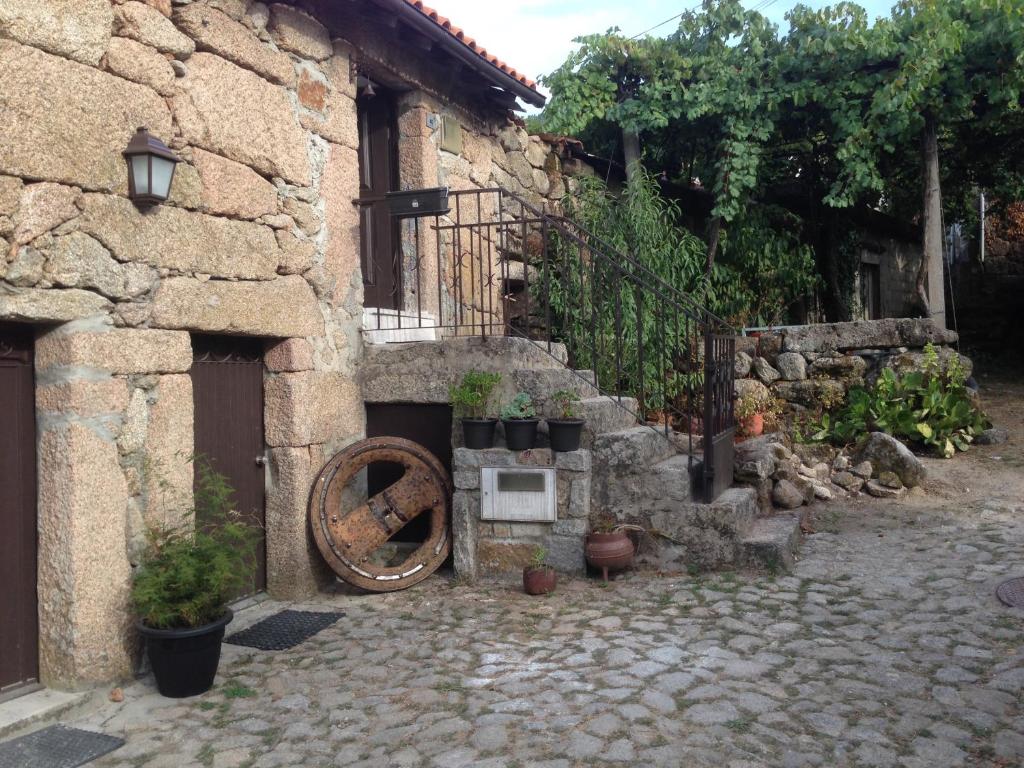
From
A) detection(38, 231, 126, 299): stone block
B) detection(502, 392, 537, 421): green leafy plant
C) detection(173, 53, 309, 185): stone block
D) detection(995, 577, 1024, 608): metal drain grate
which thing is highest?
detection(173, 53, 309, 185): stone block

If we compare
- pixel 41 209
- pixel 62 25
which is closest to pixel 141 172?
pixel 41 209

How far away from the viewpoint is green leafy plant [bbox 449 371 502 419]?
16.6ft

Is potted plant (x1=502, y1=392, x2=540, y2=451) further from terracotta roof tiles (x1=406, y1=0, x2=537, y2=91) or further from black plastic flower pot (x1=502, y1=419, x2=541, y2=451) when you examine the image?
terracotta roof tiles (x1=406, y1=0, x2=537, y2=91)

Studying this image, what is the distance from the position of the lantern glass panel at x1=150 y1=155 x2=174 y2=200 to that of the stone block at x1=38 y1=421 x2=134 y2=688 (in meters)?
1.05

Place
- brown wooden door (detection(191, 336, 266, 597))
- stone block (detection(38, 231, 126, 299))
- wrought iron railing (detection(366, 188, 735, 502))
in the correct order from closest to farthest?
1. stone block (detection(38, 231, 126, 299))
2. brown wooden door (detection(191, 336, 266, 597))
3. wrought iron railing (detection(366, 188, 735, 502))

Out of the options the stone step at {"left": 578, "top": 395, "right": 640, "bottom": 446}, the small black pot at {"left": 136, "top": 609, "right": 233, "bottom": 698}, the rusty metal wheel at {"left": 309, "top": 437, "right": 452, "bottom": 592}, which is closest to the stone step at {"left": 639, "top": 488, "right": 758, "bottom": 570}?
the stone step at {"left": 578, "top": 395, "right": 640, "bottom": 446}

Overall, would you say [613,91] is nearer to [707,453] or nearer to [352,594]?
[707,453]

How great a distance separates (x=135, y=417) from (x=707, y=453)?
10.2 ft

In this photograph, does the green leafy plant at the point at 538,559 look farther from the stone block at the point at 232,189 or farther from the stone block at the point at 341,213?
the stone block at the point at 232,189

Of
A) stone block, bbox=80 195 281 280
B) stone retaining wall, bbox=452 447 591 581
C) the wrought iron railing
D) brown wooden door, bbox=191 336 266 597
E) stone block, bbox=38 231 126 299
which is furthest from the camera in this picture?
the wrought iron railing

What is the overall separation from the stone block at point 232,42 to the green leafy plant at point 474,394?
1961 mm

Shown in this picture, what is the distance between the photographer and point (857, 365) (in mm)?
7719

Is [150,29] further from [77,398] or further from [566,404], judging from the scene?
[566,404]

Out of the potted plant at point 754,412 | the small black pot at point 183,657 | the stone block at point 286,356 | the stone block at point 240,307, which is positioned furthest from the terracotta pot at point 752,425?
the small black pot at point 183,657
